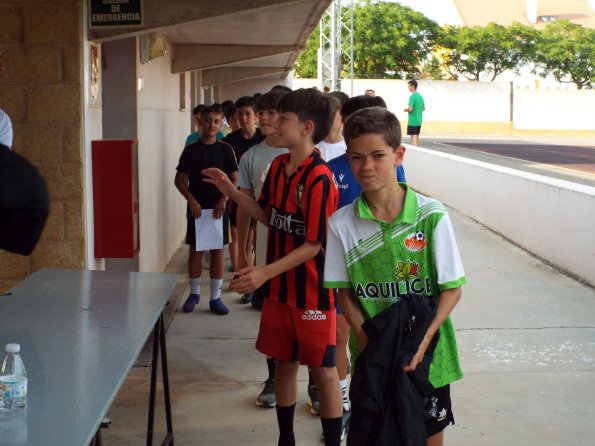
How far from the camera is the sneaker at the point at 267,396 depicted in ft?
18.6

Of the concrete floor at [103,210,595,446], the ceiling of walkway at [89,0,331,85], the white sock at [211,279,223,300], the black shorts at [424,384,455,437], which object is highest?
the ceiling of walkway at [89,0,331,85]

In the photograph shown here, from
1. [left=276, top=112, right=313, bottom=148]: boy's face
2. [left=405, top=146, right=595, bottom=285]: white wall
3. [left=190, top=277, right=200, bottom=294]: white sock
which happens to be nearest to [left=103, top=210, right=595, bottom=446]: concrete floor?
[left=190, top=277, right=200, bottom=294]: white sock

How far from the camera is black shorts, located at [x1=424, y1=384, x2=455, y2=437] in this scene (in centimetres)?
336

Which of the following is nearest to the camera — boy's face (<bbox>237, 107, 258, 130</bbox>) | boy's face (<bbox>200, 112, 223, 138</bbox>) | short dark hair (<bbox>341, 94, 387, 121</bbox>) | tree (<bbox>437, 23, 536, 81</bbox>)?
short dark hair (<bbox>341, 94, 387, 121</bbox>)

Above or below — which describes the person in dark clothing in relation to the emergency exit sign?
below

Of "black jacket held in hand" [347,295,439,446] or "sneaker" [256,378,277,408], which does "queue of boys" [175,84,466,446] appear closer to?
"black jacket held in hand" [347,295,439,446]

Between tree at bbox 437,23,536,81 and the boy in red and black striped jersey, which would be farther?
tree at bbox 437,23,536,81

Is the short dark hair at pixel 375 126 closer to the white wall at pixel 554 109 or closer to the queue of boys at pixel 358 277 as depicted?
the queue of boys at pixel 358 277

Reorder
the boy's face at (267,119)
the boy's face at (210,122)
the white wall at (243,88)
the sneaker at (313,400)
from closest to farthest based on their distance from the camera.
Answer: the sneaker at (313,400) < the boy's face at (267,119) < the boy's face at (210,122) < the white wall at (243,88)

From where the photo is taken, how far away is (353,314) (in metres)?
3.41

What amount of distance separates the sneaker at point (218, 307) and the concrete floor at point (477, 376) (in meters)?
0.08

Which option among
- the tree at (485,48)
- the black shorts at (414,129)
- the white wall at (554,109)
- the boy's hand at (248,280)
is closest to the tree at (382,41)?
the tree at (485,48)

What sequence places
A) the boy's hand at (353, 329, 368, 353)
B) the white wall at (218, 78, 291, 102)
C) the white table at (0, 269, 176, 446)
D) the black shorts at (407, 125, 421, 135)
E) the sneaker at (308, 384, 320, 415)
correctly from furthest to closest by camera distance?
the white wall at (218, 78, 291, 102), the black shorts at (407, 125, 421, 135), the sneaker at (308, 384, 320, 415), the boy's hand at (353, 329, 368, 353), the white table at (0, 269, 176, 446)

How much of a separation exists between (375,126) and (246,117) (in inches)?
207
